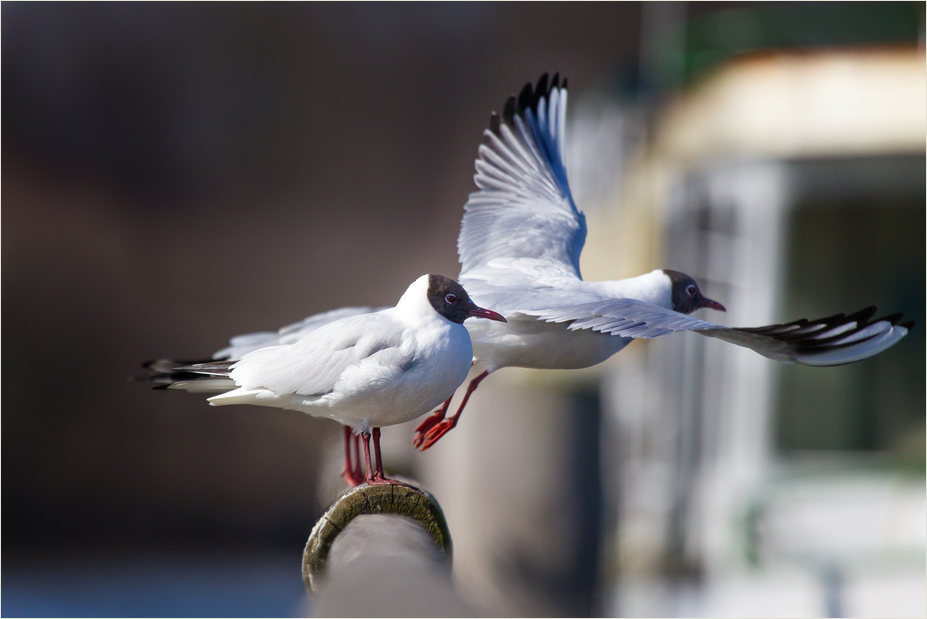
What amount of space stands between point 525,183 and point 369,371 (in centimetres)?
48

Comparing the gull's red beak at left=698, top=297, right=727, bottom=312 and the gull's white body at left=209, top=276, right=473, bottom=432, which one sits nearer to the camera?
the gull's white body at left=209, top=276, right=473, bottom=432

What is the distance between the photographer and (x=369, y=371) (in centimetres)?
75

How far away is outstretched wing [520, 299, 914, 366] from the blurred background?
1.17 m

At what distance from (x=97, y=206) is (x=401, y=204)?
1615 mm

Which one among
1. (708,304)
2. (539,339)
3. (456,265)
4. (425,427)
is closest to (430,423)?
(425,427)

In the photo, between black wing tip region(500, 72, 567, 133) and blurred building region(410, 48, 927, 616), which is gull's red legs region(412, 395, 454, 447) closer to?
black wing tip region(500, 72, 567, 133)

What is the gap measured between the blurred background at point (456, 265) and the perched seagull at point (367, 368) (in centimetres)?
113

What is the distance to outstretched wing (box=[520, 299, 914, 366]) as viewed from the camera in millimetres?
774

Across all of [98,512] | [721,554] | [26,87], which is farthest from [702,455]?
[26,87]

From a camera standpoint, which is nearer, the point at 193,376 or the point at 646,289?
the point at 193,376

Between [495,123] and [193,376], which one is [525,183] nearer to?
[495,123]

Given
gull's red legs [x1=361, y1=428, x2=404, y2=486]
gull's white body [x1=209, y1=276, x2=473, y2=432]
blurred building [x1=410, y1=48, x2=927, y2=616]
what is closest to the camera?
gull's white body [x1=209, y1=276, x2=473, y2=432]

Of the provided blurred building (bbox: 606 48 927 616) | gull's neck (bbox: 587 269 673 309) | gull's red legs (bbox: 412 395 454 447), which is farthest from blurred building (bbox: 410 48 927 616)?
gull's neck (bbox: 587 269 673 309)

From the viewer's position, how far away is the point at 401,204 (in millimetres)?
4645
